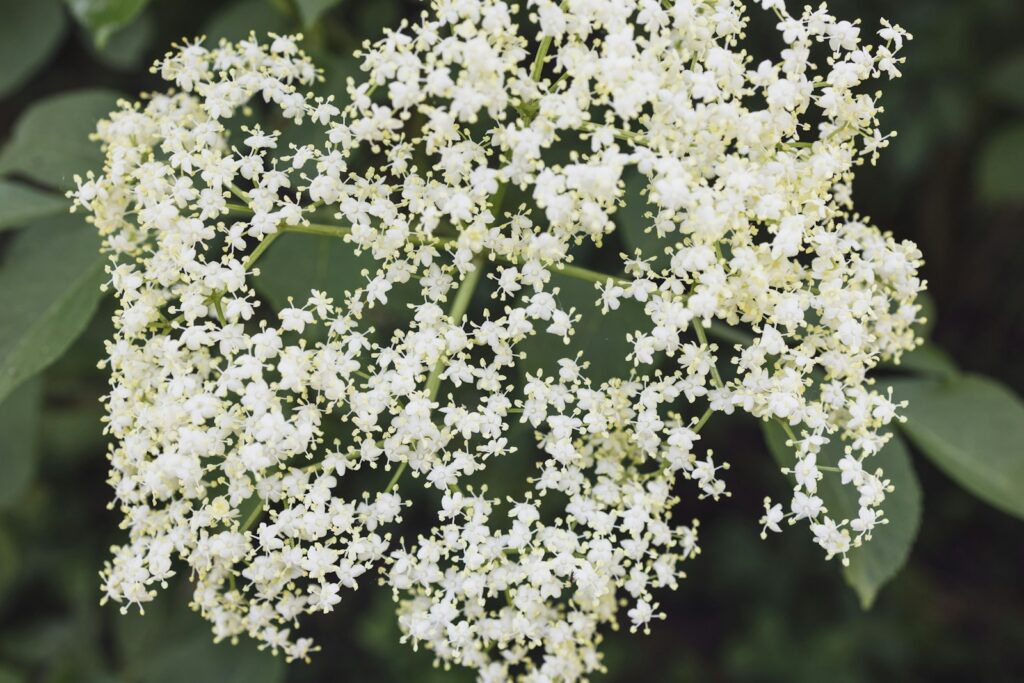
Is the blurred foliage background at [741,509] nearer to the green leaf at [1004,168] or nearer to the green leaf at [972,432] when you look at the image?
the green leaf at [1004,168]

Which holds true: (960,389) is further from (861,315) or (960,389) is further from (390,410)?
(390,410)

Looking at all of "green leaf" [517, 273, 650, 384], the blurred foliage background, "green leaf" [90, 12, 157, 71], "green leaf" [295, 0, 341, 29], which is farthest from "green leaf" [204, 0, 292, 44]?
"green leaf" [517, 273, 650, 384]

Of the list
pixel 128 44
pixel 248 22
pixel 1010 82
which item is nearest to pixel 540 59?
pixel 248 22

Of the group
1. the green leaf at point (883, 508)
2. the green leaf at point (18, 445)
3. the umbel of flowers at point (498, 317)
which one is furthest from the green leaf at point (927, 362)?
the green leaf at point (18, 445)

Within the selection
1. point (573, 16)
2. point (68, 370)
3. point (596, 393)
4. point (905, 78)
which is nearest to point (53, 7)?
point (68, 370)

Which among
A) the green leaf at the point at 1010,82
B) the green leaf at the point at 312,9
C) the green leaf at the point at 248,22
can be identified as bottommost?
the green leaf at the point at 1010,82

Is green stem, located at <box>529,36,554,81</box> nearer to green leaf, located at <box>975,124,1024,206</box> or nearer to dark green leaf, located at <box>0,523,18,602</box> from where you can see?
green leaf, located at <box>975,124,1024,206</box>
